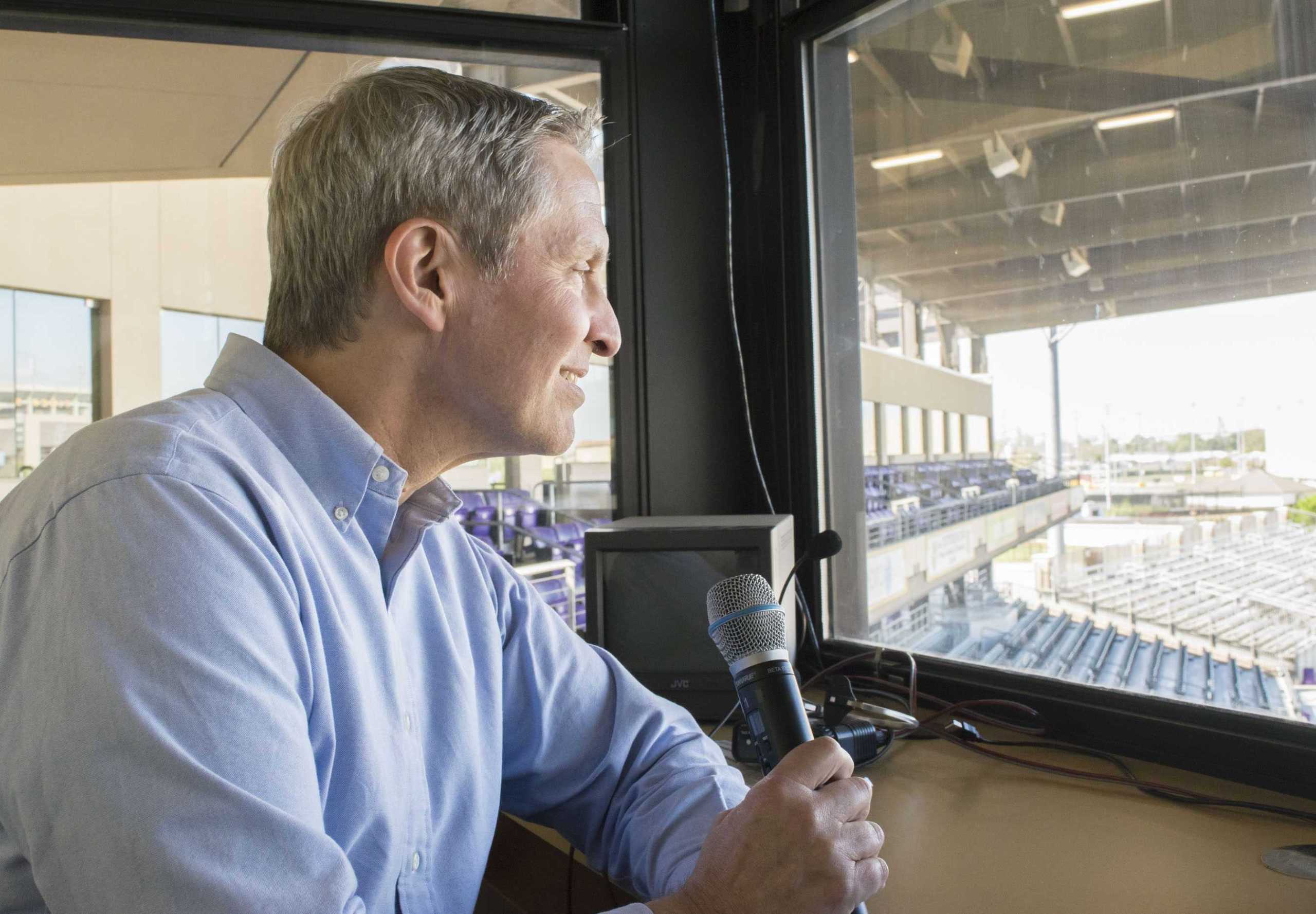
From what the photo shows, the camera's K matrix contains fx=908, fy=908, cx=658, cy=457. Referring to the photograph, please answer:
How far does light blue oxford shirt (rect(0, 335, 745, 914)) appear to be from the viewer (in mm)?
584

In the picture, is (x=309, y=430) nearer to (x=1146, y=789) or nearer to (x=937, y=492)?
(x=1146, y=789)

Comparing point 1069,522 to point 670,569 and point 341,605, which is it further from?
point 341,605

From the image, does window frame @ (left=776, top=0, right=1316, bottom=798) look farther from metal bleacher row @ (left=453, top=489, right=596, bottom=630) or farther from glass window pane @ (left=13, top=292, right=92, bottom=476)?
glass window pane @ (left=13, top=292, right=92, bottom=476)

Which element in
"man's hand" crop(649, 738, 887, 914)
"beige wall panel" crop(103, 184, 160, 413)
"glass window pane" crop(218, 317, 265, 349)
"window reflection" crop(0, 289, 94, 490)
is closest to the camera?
"man's hand" crop(649, 738, 887, 914)

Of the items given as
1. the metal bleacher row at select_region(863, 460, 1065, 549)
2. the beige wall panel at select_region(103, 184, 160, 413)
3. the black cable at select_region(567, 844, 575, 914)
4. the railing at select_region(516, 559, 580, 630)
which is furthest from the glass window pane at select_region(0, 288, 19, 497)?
the metal bleacher row at select_region(863, 460, 1065, 549)

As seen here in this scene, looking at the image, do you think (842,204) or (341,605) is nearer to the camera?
(341,605)

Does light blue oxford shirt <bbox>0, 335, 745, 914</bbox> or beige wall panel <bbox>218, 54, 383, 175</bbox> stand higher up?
beige wall panel <bbox>218, 54, 383, 175</bbox>

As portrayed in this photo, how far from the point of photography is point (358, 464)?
0.90 meters

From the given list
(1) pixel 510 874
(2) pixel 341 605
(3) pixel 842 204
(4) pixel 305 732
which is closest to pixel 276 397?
(2) pixel 341 605

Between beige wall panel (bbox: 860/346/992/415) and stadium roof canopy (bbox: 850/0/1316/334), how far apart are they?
11cm

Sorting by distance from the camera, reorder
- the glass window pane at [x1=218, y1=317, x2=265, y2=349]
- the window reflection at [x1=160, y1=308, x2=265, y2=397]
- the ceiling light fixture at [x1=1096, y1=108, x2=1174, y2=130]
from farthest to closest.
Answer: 1. the window reflection at [x1=160, y1=308, x2=265, y2=397]
2. the ceiling light fixture at [x1=1096, y1=108, x2=1174, y2=130]
3. the glass window pane at [x1=218, y1=317, x2=265, y2=349]

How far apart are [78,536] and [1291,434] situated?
136 cm

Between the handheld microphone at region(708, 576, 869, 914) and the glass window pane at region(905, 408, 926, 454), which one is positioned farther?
the glass window pane at region(905, 408, 926, 454)

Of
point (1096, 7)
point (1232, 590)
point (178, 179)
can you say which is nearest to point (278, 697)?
point (1232, 590)
